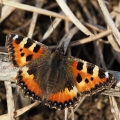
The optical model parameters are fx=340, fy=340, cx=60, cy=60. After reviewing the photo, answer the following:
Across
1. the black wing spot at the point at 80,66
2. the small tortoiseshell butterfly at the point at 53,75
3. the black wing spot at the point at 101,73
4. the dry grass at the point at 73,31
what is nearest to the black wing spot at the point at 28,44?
the small tortoiseshell butterfly at the point at 53,75

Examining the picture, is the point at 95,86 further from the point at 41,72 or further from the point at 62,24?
the point at 62,24

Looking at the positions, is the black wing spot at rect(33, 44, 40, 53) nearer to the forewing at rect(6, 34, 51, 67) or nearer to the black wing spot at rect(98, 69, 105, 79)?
the forewing at rect(6, 34, 51, 67)

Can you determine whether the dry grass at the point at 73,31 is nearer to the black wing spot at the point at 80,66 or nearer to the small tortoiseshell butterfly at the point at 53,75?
the small tortoiseshell butterfly at the point at 53,75

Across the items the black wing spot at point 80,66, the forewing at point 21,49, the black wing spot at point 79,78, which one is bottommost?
the black wing spot at point 79,78

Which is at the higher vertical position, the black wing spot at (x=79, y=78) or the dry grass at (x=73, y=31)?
the dry grass at (x=73, y=31)

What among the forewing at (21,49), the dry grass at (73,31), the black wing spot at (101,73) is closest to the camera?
the black wing spot at (101,73)

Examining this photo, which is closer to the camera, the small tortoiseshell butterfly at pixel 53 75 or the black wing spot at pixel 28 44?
the small tortoiseshell butterfly at pixel 53 75

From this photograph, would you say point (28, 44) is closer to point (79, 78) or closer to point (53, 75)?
point (53, 75)
